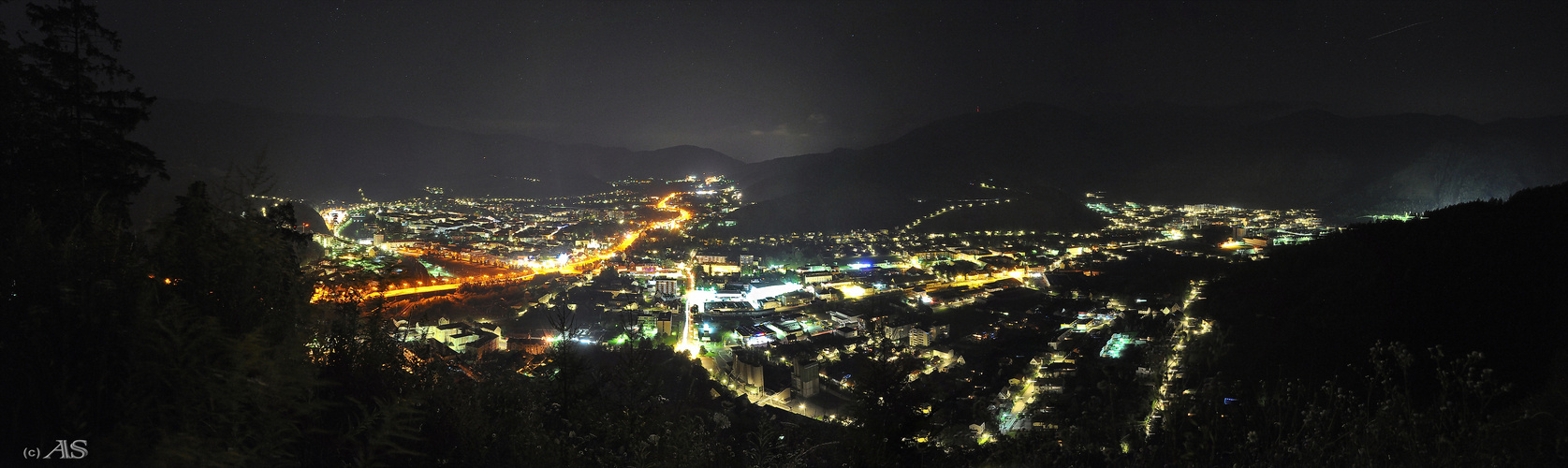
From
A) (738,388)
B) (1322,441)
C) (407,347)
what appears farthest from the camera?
(738,388)

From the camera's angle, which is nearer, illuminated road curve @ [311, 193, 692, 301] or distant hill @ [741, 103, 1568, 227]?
illuminated road curve @ [311, 193, 692, 301]

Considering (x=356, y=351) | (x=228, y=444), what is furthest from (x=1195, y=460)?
(x=356, y=351)

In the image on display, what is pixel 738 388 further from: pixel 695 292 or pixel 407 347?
pixel 695 292

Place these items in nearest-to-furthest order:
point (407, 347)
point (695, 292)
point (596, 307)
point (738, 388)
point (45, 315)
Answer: point (45, 315), point (407, 347), point (738, 388), point (596, 307), point (695, 292)

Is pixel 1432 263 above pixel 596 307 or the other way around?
above

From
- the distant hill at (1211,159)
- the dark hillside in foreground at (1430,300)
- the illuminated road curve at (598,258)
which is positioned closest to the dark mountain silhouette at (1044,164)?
the distant hill at (1211,159)

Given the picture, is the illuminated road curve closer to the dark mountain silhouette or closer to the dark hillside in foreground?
the dark mountain silhouette

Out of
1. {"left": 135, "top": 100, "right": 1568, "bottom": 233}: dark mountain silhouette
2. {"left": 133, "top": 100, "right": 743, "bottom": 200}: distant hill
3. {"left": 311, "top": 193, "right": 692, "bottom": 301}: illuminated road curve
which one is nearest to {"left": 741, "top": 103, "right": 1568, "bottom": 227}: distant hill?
{"left": 135, "top": 100, "right": 1568, "bottom": 233}: dark mountain silhouette

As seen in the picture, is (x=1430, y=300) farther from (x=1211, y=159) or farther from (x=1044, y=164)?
(x=1044, y=164)
